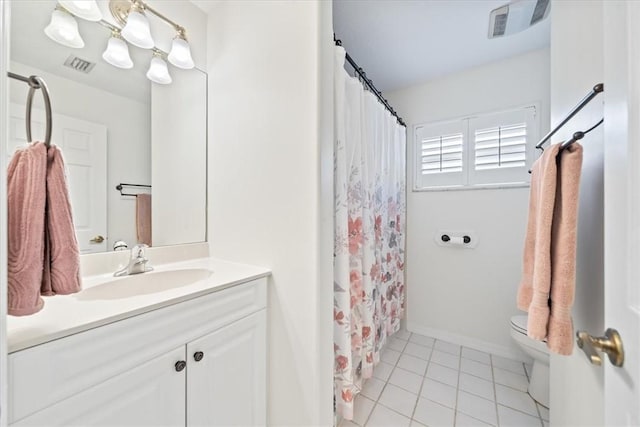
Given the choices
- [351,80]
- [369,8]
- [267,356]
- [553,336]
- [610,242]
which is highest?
[369,8]

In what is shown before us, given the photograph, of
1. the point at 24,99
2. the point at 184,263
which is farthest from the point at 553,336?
the point at 24,99

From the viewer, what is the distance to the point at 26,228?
54 cm

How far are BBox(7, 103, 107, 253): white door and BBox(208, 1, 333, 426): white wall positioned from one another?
22.4 inches

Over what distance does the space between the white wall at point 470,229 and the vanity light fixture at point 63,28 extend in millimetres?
2289

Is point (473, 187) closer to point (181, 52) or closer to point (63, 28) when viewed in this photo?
point (181, 52)

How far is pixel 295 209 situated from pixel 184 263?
749 millimetres

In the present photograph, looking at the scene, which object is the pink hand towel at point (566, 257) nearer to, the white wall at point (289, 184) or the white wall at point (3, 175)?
the white wall at point (289, 184)

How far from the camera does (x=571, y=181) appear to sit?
0.76 m

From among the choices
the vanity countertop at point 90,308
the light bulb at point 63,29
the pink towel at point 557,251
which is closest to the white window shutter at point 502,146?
the pink towel at point 557,251

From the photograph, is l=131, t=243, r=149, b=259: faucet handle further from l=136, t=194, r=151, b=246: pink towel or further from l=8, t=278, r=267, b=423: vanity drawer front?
l=8, t=278, r=267, b=423: vanity drawer front

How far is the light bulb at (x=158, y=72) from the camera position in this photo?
129 centimetres

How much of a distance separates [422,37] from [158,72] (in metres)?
1.69

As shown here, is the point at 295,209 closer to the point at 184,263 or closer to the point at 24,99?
the point at 184,263

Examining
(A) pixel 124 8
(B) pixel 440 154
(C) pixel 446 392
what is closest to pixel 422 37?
(B) pixel 440 154
